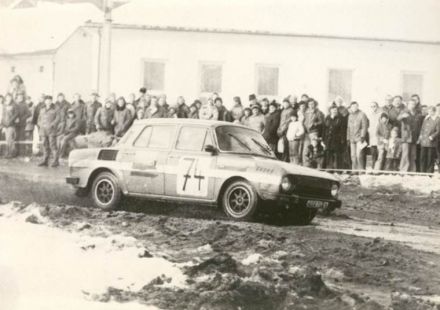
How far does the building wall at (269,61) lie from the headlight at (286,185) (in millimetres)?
1723

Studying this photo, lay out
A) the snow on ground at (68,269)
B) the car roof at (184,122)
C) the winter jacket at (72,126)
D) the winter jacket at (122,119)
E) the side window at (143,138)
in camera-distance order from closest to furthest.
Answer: the snow on ground at (68,269) < the car roof at (184,122) < the side window at (143,138) < the winter jacket at (122,119) < the winter jacket at (72,126)

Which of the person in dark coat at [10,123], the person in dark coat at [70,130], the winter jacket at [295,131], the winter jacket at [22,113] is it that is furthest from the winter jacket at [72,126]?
the winter jacket at [295,131]

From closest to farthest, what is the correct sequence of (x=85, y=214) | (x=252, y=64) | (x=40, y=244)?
(x=40, y=244), (x=85, y=214), (x=252, y=64)

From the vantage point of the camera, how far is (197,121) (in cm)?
674

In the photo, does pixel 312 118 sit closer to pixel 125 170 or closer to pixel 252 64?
pixel 252 64

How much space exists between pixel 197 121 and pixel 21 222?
1.85 metres

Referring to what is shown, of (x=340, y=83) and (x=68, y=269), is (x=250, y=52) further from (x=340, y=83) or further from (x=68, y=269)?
(x=68, y=269)

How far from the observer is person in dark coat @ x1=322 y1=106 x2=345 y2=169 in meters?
7.41

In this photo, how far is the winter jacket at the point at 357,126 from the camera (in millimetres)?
7639

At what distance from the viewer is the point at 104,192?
6.81m

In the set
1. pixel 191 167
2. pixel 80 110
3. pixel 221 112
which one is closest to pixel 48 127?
pixel 80 110

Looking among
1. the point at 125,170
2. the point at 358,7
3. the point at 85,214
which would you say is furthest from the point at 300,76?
the point at 85,214

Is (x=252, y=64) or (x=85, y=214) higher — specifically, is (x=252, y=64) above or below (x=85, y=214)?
above

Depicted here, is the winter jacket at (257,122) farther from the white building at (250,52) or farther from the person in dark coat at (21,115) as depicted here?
the person in dark coat at (21,115)
